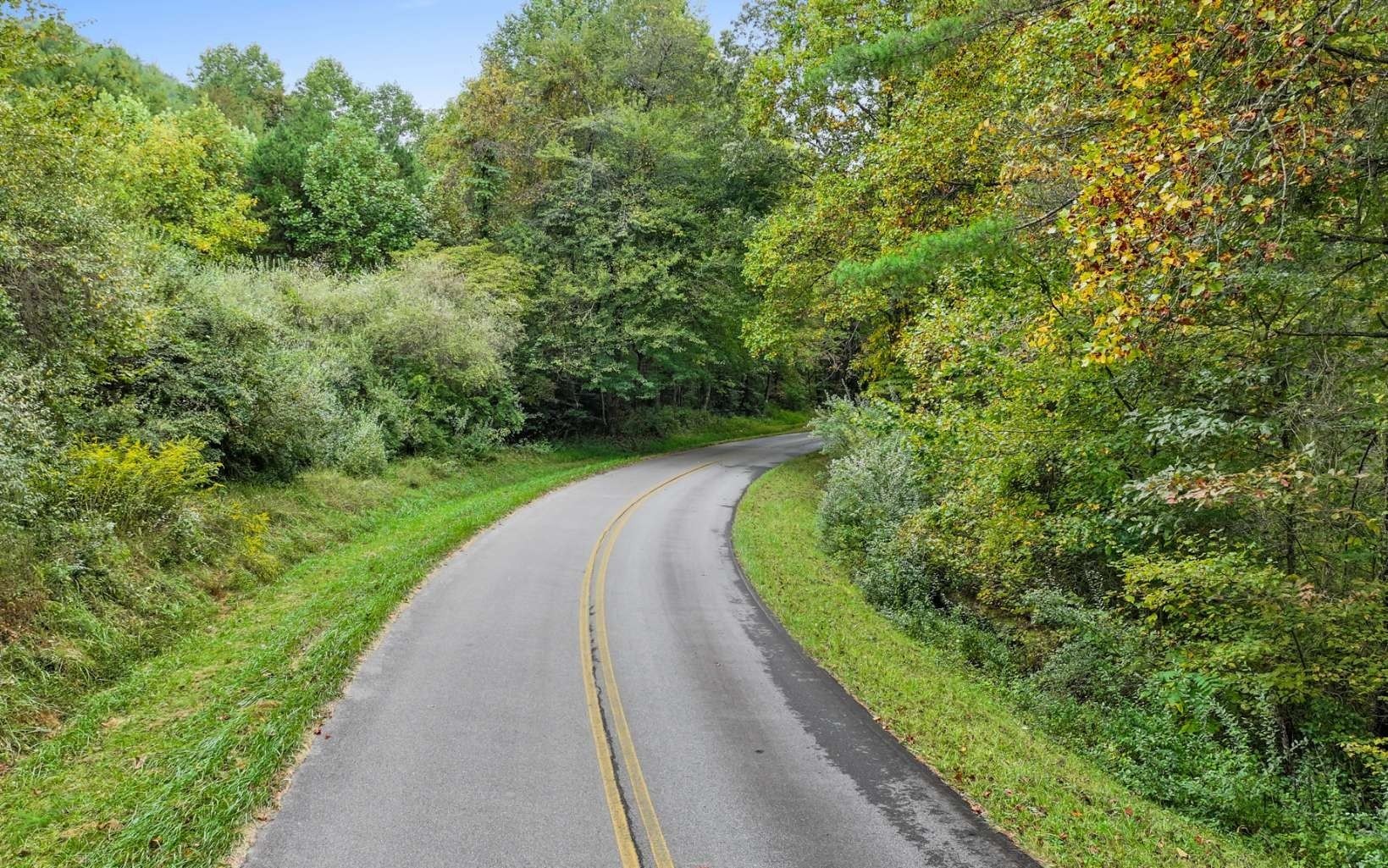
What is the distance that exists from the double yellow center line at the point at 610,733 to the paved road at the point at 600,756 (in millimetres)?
21

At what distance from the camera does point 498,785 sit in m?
5.89

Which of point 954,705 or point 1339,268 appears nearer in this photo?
point 1339,268

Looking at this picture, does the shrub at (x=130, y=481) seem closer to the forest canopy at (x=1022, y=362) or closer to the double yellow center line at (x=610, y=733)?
the forest canopy at (x=1022, y=362)

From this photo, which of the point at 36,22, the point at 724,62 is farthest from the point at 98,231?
the point at 724,62

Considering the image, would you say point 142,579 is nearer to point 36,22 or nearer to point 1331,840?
point 36,22

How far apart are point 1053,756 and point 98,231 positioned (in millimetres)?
15336

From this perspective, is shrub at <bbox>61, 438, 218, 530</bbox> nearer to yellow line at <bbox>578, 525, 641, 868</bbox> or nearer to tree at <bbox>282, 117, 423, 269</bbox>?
yellow line at <bbox>578, 525, 641, 868</bbox>

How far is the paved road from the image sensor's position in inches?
207

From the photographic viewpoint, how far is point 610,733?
7027mm

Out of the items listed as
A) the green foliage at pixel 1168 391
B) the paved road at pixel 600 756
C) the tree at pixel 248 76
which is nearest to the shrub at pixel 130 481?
the paved road at pixel 600 756

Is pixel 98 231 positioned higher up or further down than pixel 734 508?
higher up

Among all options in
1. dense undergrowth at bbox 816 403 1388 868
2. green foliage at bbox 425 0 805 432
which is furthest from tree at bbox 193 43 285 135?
dense undergrowth at bbox 816 403 1388 868

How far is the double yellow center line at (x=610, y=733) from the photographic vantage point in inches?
210

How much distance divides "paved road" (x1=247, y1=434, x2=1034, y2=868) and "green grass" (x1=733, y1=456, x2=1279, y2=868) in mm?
328
